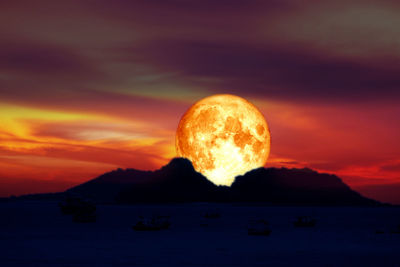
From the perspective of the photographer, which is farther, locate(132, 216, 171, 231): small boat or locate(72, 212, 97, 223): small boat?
locate(72, 212, 97, 223): small boat

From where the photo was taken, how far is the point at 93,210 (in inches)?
3814

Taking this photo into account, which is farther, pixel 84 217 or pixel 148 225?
pixel 84 217

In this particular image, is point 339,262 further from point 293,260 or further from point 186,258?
point 186,258

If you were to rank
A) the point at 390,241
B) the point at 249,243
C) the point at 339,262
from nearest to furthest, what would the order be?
the point at 339,262 → the point at 249,243 → the point at 390,241

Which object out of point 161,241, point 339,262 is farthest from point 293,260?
point 161,241

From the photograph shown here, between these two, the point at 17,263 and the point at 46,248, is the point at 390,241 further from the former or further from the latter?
the point at 17,263

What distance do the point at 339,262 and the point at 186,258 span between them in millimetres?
10174

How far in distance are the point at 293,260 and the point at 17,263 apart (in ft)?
58.5

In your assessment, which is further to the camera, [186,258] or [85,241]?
[85,241]

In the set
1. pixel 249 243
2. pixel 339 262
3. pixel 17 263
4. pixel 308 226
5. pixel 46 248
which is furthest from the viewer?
pixel 308 226

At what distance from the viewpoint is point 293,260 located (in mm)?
37969

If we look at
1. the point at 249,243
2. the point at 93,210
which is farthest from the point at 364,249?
the point at 93,210

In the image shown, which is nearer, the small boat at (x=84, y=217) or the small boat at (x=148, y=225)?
the small boat at (x=148, y=225)

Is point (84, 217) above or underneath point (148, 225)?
above
